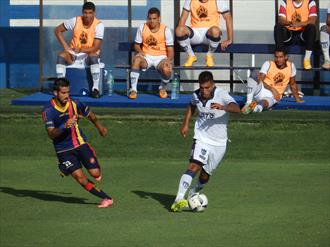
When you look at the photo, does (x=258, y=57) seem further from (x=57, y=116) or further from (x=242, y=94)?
(x=57, y=116)

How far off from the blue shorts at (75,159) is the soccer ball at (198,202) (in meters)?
1.34

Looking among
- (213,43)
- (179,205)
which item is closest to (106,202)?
(179,205)

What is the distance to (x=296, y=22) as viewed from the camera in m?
22.5

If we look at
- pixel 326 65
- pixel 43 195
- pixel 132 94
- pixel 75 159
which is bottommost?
pixel 43 195

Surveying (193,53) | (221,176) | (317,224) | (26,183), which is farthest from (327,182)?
(193,53)

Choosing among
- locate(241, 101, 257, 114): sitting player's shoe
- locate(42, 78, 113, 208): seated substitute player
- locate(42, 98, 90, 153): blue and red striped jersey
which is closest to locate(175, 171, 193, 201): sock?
locate(42, 78, 113, 208): seated substitute player

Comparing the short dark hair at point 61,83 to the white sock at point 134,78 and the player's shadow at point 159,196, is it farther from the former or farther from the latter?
the white sock at point 134,78

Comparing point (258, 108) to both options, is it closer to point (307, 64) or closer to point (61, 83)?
point (307, 64)

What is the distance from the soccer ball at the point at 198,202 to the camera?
14.3m

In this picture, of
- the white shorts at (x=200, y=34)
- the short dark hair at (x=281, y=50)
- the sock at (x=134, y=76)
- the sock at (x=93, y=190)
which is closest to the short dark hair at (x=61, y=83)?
the sock at (x=93, y=190)

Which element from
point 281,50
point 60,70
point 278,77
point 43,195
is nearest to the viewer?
point 43,195

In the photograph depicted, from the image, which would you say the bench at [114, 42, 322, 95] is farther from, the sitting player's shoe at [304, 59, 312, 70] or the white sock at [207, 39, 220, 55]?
the white sock at [207, 39, 220, 55]

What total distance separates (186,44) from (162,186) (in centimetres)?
651

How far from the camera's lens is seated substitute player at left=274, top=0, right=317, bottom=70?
22.3m
